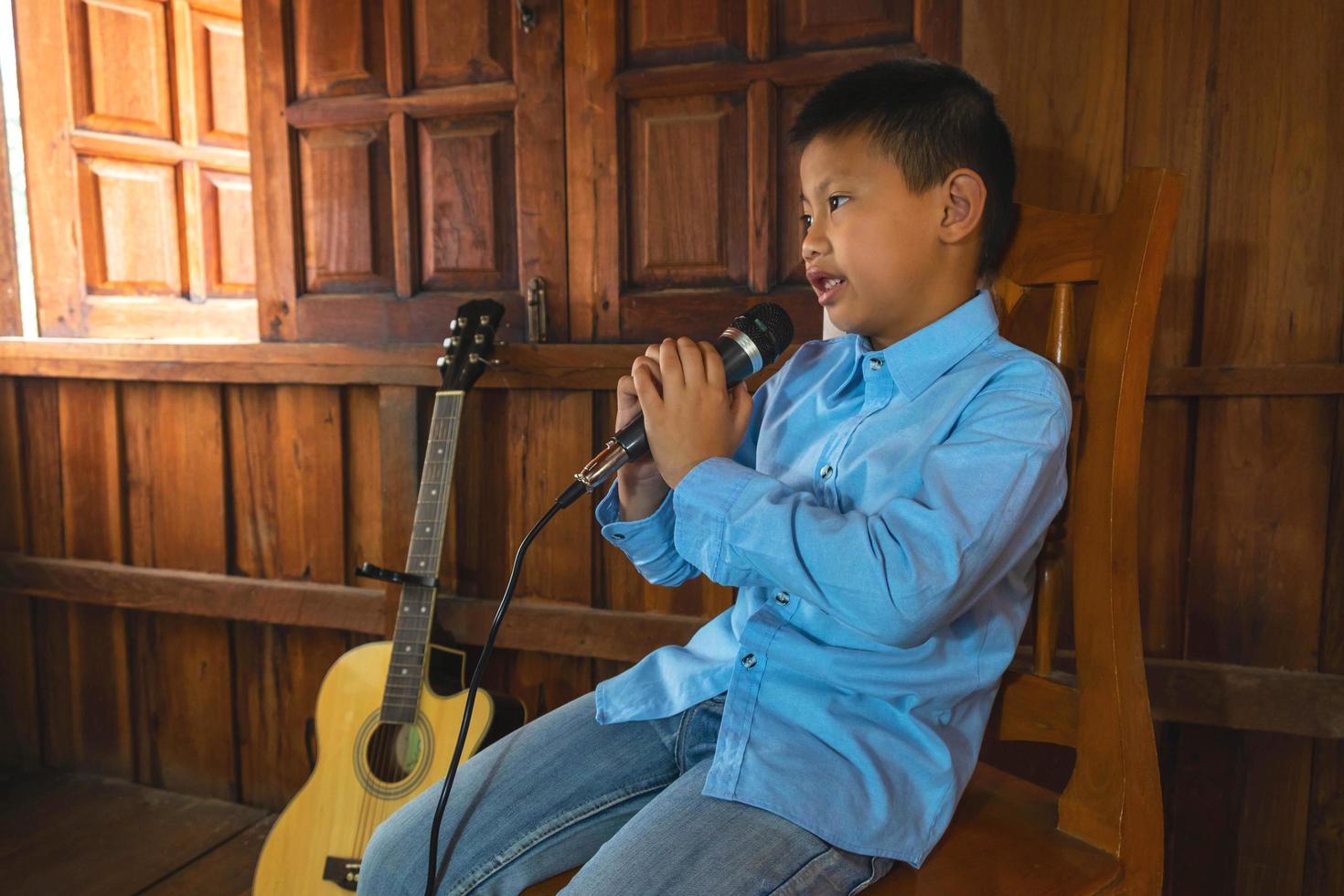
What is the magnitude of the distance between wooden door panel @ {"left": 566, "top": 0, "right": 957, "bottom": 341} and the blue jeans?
939 mm

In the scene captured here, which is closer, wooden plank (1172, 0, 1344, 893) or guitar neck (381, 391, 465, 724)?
wooden plank (1172, 0, 1344, 893)

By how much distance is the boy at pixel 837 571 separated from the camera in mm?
876

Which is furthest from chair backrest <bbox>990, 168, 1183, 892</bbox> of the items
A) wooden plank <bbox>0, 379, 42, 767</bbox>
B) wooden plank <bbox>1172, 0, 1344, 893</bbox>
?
wooden plank <bbox>0, 379, 42, 767</bbox>

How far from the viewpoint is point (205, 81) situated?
8.48 feet

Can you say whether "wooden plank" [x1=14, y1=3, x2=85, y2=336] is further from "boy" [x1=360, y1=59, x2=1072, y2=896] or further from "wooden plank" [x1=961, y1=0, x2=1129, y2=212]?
"wooden plank" [x1=961, y1=0, x2=1129, y2=212]

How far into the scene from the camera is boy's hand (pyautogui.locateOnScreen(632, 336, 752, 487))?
37.4 inches

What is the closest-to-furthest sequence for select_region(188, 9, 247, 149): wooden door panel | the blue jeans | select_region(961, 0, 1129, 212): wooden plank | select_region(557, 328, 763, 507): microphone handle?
the blue jeans < select_region(557, 328, 763, 507): microphone handle < select_region(961, 0, 1129, 212): wooden plank < select_region(188, 9, 247, 149): wooden door panel

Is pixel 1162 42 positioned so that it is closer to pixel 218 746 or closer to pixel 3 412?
pixel 218 746

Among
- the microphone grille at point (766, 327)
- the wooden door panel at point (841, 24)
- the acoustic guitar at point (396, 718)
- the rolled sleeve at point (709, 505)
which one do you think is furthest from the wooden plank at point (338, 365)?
the rolled sleeve at point (709, 505)

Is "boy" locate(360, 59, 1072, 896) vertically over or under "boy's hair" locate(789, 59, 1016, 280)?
under

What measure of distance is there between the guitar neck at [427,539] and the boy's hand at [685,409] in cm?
98

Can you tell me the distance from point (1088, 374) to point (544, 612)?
1288 mm

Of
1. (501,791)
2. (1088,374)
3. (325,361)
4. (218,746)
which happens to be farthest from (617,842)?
(218,746)

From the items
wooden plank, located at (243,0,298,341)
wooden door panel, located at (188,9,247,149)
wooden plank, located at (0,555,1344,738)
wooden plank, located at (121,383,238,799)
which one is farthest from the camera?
wooden door panel, located at (188,9,247,149)
